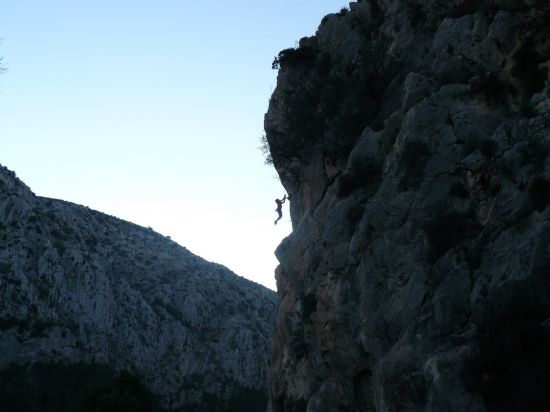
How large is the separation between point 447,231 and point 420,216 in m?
2.03

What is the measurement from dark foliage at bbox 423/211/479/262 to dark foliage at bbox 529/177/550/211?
10.8ft

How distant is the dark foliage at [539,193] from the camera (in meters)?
17.7

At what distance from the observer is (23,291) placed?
74688 mm

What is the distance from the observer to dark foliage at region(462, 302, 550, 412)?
Result: 15.5 meters

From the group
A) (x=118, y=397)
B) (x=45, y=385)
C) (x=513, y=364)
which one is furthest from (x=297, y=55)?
(x=45, y=385)

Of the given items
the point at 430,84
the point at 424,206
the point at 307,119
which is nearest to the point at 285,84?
the point at 307,119

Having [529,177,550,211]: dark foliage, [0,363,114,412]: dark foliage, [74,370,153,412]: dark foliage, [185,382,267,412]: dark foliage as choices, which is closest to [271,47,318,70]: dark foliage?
[529,177,550,211]: dark foliage

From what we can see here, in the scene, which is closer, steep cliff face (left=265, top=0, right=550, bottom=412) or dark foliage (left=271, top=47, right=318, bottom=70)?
steep cliff face (left=265, top=0, right=550, bottom=412)

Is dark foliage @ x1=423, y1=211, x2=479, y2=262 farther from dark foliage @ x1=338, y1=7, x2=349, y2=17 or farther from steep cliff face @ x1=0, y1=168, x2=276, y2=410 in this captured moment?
steep cliff face @ x1=0, y1=168, x2=276, y2=410

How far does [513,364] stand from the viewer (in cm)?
1636

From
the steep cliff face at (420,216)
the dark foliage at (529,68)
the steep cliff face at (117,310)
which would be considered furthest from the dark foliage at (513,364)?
the steep cliff face at (117,310)

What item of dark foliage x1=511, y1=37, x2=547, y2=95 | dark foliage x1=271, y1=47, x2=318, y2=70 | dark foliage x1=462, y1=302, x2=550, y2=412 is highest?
dark foliage x1=271, y1=47, x2=318, y2=70

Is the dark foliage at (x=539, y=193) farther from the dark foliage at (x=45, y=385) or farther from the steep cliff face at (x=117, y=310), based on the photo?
the steep cliff face at (x=117, y=310)

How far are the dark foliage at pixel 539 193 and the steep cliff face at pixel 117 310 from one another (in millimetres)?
64872
